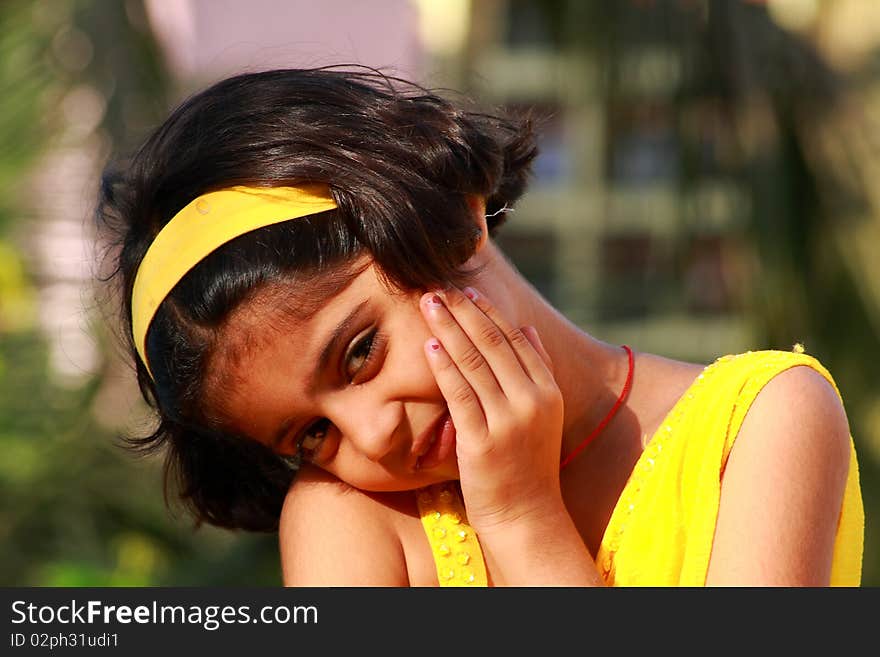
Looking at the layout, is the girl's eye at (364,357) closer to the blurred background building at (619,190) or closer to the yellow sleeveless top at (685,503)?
the yellow sleeveless top at (685,503)

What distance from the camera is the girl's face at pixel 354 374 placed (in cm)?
170

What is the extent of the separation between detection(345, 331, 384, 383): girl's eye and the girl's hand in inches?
2.9

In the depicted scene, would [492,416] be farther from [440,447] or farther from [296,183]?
[296,183]

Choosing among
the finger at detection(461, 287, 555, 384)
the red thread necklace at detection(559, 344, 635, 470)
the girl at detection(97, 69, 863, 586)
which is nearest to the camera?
the girl at detection(97, 69, 863, 586)

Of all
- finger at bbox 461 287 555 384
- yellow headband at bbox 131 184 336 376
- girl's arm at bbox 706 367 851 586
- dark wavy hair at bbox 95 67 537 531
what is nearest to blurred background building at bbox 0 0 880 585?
dark wavy hair at bbox 95 67 537 531

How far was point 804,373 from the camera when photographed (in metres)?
1.74

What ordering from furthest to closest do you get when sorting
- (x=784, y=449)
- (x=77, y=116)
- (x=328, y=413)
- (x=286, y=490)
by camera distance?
1. (x=77, y=116)
2. (x=286, y=490)
3. (x=328, y=413)
4. (x=784, y=449)

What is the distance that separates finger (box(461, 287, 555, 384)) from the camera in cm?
178

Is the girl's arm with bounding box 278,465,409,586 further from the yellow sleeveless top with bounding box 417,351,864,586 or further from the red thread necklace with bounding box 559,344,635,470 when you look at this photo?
the red thread necklace with bounding box 559,344,635,470

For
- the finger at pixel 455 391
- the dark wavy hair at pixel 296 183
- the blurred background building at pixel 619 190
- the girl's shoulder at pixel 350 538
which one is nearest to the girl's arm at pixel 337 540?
the girl's shoulder at pixel 350 538

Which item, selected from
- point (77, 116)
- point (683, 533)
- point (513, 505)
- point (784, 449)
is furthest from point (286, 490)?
point (77, 116)

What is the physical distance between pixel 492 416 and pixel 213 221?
492 millimetres

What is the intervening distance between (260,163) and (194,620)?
667 mm

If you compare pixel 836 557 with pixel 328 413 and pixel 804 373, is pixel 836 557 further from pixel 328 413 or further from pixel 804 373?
pixel 328 413
